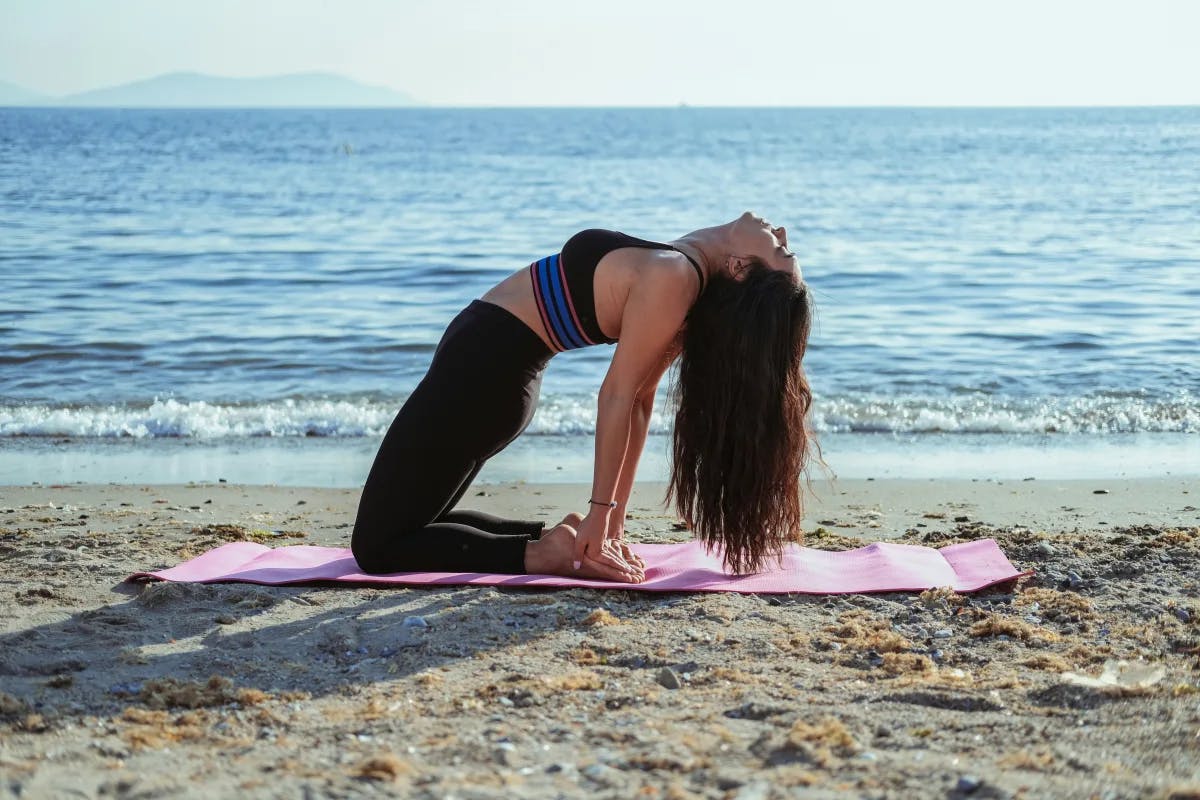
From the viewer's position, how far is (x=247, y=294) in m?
13.1

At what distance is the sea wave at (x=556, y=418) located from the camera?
7.57 metres

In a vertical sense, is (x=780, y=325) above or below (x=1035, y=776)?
above

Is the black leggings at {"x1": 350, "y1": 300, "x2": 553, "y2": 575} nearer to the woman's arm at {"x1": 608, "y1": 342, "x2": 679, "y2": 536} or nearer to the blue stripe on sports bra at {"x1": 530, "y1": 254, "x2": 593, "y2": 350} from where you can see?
the blue stripe on sports bra at {"x1": 530, "y1": 254, "x2": 593, "y2": 350}

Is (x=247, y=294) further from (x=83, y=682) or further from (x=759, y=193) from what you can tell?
(x=759, y=193)

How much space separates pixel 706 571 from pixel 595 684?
1.25 meters

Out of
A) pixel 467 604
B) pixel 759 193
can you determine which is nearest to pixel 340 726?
pixel 467 604

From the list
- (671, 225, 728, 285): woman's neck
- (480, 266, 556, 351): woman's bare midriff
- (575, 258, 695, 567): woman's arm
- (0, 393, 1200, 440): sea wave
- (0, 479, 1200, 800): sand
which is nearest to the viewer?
(0, 479, 1200, 800): sand

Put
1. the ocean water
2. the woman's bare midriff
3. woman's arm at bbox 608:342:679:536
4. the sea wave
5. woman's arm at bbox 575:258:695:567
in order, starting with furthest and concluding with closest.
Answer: the sea wave, the ocean water, woman's arm at bbox 608:342:679:536, the woman's bare midriff, woman's arm at bbox 575:258:695:567

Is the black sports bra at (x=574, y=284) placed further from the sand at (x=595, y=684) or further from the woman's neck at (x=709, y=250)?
the sand at (x=595, y=684)

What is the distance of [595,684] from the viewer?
9.67 feet

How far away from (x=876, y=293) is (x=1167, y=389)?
5287mm

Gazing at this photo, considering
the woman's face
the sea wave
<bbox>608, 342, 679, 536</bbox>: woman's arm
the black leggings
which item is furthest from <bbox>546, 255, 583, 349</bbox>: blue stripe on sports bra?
the sea wave

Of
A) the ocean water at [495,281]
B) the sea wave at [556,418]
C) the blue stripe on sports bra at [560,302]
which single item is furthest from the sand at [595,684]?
the sea wave at [556,418]

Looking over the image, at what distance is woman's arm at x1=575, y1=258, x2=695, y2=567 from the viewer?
3623 mm
